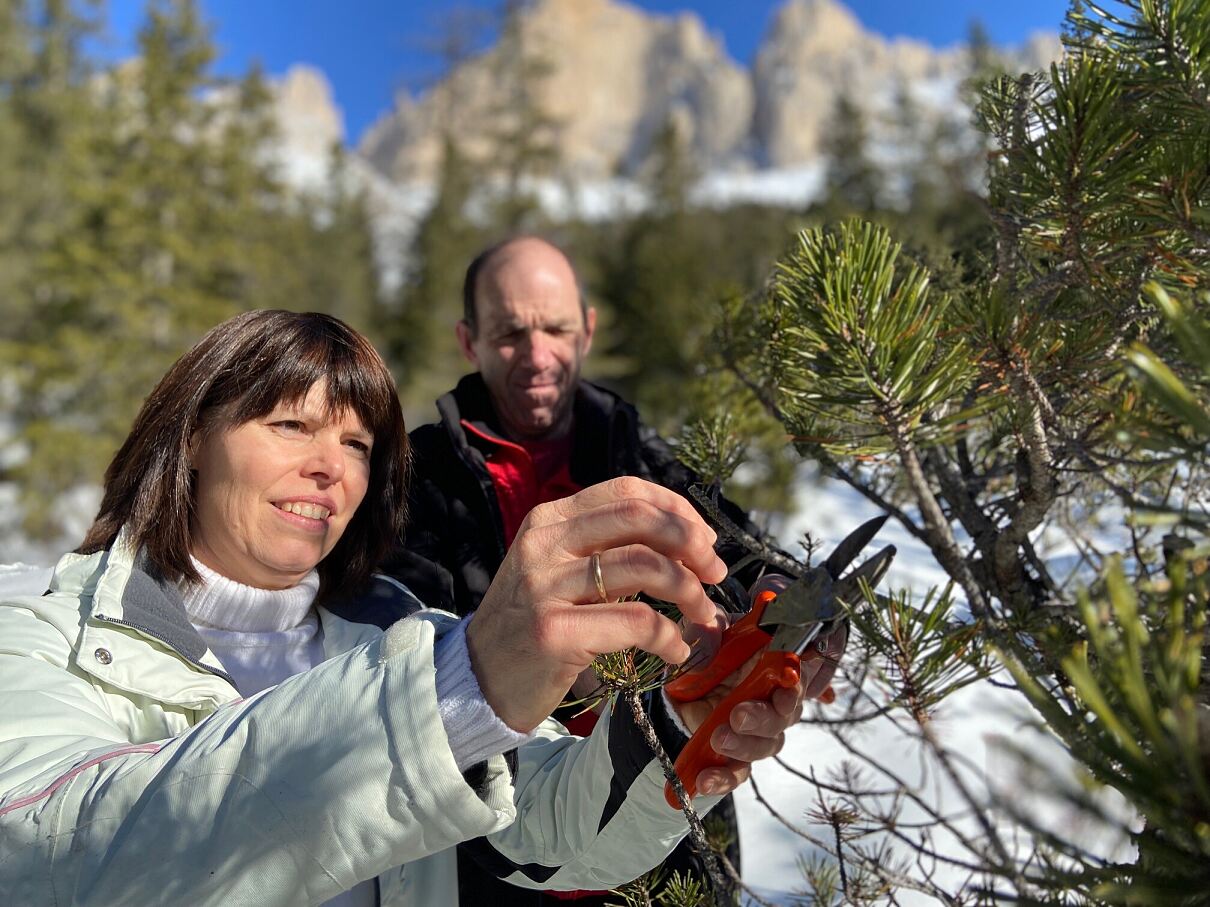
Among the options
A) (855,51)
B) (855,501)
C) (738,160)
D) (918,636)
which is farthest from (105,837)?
(855,51)

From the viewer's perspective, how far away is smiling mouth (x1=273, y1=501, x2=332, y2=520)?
1.43 meters

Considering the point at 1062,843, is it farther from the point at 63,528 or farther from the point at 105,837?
the point at 63,528

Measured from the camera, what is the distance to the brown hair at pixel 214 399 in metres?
1.42

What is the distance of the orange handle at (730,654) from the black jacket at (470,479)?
0.78 meters

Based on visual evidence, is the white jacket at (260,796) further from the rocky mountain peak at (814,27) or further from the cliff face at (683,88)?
the rocky mountain peak at (814,27)

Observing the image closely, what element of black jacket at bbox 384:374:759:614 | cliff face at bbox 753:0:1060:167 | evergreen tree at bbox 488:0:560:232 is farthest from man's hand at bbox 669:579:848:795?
cliff face at bbox 753:0:1060:167

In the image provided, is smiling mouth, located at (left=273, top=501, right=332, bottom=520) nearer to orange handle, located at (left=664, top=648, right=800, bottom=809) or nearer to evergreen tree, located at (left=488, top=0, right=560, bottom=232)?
orange handle, located at (left=664, top=648, right=800, bottom=809)

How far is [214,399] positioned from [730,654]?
3.29 ft

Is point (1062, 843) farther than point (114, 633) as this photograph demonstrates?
No

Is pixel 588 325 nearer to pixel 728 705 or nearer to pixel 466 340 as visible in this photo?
pixel 466 340

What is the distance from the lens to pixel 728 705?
1.00 m

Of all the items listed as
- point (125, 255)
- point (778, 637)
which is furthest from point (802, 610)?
point (125, 255)

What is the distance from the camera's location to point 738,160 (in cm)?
11044

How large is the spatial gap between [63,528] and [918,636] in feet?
48.1
